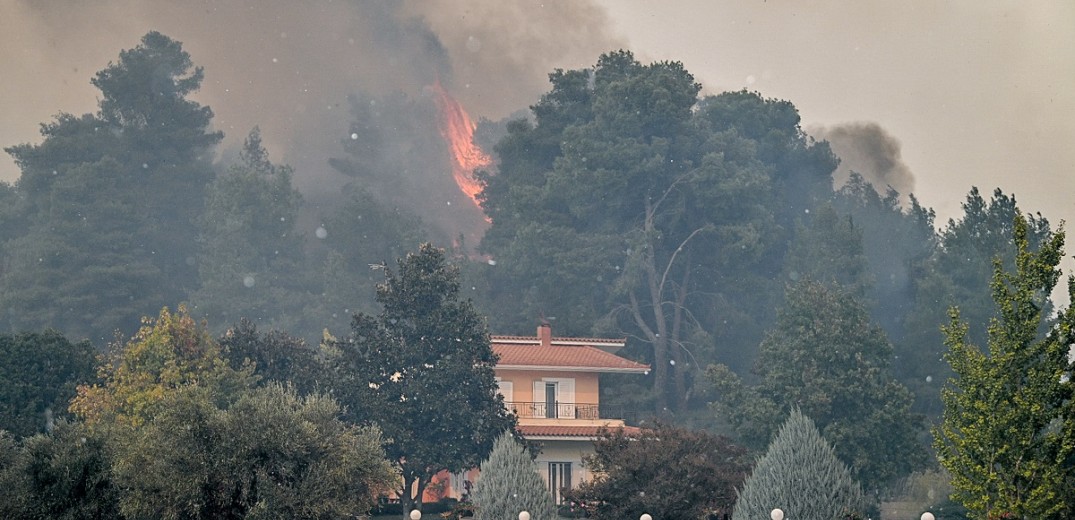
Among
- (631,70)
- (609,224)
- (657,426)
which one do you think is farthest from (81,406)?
(631,70)

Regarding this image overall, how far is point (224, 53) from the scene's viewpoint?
183375 millimetres

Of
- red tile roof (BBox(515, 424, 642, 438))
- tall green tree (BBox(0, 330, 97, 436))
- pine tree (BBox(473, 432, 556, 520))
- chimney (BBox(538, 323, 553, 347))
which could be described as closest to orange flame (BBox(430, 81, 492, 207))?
chimney (BBox(538, 323, 553, 347))

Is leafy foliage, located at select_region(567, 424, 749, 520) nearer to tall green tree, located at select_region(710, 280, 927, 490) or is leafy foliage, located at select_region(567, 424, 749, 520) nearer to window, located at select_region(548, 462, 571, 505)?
tall green tree, located at select_region(710, 280, 927, 490)

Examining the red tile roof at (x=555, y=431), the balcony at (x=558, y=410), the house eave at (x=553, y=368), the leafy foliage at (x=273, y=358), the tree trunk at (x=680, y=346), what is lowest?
the red tile roof at (x=555, y=431)

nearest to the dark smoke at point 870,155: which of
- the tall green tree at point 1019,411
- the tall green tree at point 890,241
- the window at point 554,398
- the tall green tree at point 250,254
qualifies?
the tall green tree at point 890,241

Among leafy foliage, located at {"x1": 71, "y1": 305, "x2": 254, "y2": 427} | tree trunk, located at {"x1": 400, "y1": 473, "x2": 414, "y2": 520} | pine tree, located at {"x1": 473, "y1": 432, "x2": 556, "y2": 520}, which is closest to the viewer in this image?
pine tree, located at {"x1": 473, "y1": 432, "x2": 556, "y2": 520}

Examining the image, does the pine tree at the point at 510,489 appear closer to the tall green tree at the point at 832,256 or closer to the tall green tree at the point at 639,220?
the tall green tree at the point at 639,220

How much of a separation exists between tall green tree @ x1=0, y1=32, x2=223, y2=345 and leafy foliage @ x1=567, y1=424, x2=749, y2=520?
210ft

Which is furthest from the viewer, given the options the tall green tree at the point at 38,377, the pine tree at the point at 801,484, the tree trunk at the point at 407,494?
the tree trunk at the point at 407,494

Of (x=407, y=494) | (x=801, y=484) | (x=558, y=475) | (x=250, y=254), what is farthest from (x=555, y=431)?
(x=250, y=254)

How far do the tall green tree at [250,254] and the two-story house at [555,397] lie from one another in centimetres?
4327

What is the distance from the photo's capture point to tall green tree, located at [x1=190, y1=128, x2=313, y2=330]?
11475 cm

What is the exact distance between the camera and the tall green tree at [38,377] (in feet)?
201

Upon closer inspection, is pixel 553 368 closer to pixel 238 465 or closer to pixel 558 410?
pixel 558 410
